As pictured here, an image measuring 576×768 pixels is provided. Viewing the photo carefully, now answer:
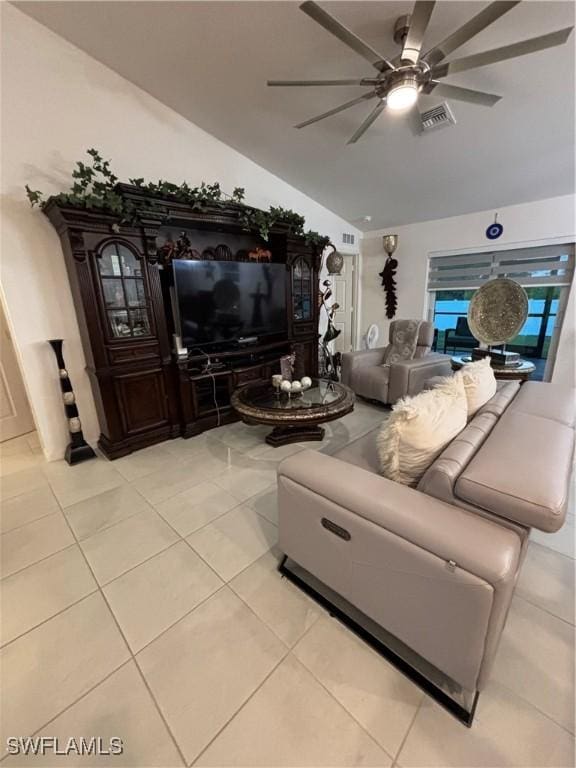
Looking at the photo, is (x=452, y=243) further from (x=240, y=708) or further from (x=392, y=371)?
(x=240, y=708)

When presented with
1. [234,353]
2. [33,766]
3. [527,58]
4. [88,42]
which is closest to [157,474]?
[234,353]

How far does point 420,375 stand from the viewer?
11.0ft

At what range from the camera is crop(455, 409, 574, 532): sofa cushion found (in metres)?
0.92

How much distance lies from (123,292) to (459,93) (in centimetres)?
259

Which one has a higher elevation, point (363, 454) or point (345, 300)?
point (345, 300)

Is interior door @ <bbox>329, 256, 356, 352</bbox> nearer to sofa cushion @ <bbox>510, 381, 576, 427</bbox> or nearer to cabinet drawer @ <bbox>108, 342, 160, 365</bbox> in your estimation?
cabinet drawer @ <bbox>108, 342, 160, 365</bbox>

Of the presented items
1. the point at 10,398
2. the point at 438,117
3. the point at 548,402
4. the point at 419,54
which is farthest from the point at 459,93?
the point at 10,398

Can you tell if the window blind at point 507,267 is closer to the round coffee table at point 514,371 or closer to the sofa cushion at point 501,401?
the round coffee table at point 514,371

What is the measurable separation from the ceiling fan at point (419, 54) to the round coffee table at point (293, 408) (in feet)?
6.12

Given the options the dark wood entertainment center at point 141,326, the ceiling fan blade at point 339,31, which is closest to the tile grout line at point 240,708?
the dark wood entertainment center at point 141,326

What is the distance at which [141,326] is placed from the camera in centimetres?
265

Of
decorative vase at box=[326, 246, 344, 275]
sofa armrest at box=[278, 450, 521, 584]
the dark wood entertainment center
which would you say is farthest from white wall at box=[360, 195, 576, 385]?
sofa armrest at box=[278, 450, 521, 584]

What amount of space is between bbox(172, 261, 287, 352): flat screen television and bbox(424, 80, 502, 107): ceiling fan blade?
192cm

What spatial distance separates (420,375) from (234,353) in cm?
200
